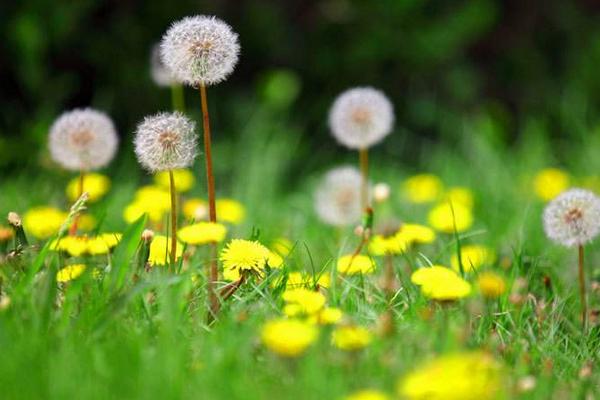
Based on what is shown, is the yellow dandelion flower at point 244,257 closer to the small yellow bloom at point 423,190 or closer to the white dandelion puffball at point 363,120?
the white dandelion puffball at point 363,120

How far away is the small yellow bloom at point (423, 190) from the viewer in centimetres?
394

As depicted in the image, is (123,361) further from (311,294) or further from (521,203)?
(521,203)

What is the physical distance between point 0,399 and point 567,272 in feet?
6.35

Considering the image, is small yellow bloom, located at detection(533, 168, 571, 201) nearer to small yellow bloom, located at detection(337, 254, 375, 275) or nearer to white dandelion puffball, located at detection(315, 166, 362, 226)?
white dandelion puffball, located at detection(315, 166, 362, 226)

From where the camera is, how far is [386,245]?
8.07 ft

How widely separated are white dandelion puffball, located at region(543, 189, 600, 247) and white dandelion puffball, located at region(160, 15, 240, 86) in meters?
0.92

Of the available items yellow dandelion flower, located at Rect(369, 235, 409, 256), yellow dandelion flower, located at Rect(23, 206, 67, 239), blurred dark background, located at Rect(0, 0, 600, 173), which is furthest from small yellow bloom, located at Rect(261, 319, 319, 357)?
blurred dark background, located at Rect(0, 0, 600, 173)

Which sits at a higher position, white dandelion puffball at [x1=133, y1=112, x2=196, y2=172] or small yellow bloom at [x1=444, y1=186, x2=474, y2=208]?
white dandelion puffball at [x1=133, y1=112, x2=196, y2=172]

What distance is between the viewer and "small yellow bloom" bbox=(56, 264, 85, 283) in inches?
83.4

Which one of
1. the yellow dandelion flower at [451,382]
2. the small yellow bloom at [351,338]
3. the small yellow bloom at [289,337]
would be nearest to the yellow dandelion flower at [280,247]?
the small yellow bloom at [351,338]

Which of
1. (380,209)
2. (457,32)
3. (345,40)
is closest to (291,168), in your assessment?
(345,40)

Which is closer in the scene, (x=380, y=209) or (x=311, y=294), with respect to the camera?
(x=311, y=294)

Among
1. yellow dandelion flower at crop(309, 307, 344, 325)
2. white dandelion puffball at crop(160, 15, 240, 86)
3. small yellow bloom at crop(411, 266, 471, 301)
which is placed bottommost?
yellow dandelion flower at crop(309, 307, 344, 325)

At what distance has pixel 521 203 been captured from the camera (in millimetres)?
3768
